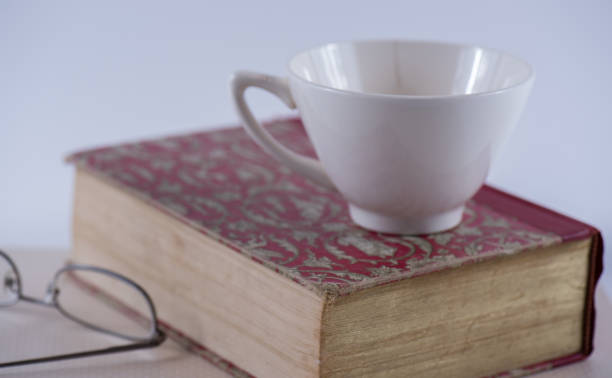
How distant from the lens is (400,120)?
0.60 m

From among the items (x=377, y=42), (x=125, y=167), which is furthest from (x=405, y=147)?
(x=125, y=167)

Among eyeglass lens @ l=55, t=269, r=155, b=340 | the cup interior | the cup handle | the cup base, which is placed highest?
the cup interior

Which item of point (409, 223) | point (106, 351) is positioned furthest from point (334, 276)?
point (106, 351)

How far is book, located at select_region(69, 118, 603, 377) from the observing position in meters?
0.59

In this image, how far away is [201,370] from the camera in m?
0.66

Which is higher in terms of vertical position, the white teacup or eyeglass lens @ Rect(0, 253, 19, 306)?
the white teacup

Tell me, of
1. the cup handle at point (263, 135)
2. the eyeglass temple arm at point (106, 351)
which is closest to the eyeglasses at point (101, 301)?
the eyeglass temple arm at point (106, 351)

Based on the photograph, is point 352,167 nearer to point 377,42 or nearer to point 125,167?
point 377,42

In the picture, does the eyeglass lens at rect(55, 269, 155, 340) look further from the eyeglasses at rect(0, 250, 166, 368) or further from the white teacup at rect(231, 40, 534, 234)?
the white teacup at rect(231, 40, 534, 234)

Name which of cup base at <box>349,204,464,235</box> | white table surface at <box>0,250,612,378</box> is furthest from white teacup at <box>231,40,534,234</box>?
white table surface at <box>0,250,612,378</box>

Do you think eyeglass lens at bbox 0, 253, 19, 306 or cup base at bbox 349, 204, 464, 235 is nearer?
cup base at bbox 349, 204, 464, 235

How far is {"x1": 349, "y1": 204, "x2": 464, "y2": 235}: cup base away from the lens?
0.66m

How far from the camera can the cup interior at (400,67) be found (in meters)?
0.70

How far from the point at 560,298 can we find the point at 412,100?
7.8 inches
